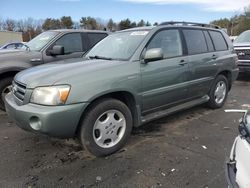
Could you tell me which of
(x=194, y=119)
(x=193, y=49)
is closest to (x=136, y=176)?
(x=194, y=119)

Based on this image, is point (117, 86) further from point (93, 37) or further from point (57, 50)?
point (93, 37)

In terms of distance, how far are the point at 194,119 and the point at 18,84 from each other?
3219 mm

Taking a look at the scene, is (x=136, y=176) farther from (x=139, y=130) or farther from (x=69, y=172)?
(x=139, y=130)

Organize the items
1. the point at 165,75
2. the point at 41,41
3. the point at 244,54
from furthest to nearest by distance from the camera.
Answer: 1. the point at 244,54
2. the point at 41,41
3. the point at 165,75

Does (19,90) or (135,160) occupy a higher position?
(19,90)

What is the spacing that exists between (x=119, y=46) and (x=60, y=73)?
1.33 m

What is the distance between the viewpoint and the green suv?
3484mm

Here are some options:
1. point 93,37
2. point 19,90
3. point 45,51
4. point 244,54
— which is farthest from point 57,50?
point 244,54

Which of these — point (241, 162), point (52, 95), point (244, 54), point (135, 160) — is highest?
point (244, 54)

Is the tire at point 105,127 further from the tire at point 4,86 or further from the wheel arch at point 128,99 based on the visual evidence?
the tire at point 4,86

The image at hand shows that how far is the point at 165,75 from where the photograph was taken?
456 centimetres

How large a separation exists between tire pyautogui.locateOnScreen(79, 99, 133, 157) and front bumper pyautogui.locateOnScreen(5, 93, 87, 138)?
174 millimetres

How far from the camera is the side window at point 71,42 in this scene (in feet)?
22.5

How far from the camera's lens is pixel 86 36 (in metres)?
7.34
